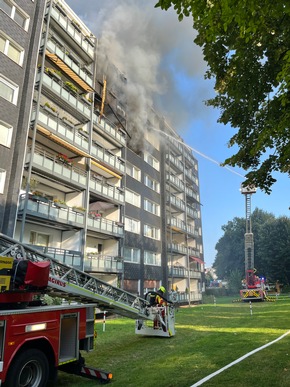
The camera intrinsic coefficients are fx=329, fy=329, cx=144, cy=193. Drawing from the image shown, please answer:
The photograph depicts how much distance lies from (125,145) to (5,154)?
14.2 metres

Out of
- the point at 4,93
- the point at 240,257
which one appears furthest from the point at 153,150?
the point at 240,257

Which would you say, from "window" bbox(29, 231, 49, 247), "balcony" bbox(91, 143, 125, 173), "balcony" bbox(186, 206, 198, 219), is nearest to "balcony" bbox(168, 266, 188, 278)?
"balcony" bbox(186, 206, 198, 219)

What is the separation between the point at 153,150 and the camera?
3712cm

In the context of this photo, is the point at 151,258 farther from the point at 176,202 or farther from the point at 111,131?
the point at 111,131

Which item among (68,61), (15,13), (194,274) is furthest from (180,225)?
(15,13)

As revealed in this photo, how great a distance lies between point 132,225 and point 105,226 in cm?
556

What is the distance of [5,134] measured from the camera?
17656 millimetres

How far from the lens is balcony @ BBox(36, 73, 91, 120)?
20.9 meters

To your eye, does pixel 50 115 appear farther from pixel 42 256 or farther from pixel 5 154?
pixel 42 256

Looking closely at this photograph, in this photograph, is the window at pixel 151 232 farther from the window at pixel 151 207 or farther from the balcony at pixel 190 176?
the balcony at pixel 190 176

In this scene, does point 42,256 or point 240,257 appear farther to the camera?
point 240,257

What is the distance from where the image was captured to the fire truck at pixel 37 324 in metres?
5.39

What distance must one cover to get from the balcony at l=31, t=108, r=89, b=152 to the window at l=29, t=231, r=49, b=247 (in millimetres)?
6338

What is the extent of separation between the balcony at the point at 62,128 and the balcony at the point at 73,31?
720 cm
